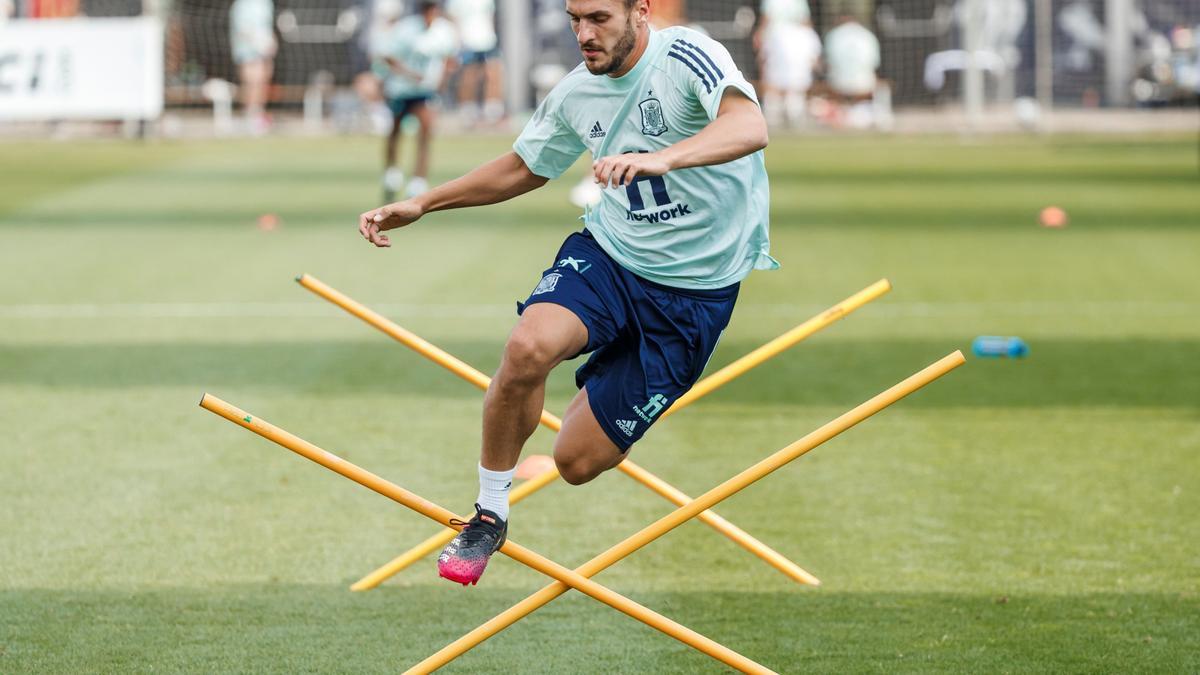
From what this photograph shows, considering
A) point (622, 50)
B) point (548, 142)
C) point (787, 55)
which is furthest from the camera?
point (787, 55)

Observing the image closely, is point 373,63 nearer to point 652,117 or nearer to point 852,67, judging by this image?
point 852,67

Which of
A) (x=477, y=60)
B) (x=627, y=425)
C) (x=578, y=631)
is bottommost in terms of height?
(x=578, y=631)

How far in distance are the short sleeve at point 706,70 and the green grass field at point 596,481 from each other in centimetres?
188

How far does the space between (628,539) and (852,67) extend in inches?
1078

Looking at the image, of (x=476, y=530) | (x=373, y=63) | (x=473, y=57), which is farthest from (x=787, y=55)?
(x=476, y=530)

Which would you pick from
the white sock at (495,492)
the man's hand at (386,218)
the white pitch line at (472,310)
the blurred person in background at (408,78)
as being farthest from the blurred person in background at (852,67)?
the white sock at (495,492)

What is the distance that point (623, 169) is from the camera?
469 centimetres

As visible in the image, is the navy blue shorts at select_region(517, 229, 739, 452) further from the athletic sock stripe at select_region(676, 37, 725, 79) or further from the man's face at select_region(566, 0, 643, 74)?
the athletic sock stripe at select_region(676, 37, 725, 79)

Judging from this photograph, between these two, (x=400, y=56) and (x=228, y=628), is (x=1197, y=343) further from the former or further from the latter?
(x=400, y=56)

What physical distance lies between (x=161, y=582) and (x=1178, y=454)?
17.1 ft

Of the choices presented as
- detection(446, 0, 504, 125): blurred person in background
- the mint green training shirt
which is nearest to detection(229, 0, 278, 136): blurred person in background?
detection(446, 0, 504, 125): blurred person in background

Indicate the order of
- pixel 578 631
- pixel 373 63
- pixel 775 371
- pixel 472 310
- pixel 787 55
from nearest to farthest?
1. pixel 578 631
2. pixel 775 371
3. pixel 472 310
4. pixel 373 63
5. pixel 787 55

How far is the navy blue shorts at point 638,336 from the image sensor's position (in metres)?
5.75

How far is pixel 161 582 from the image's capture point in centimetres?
678
